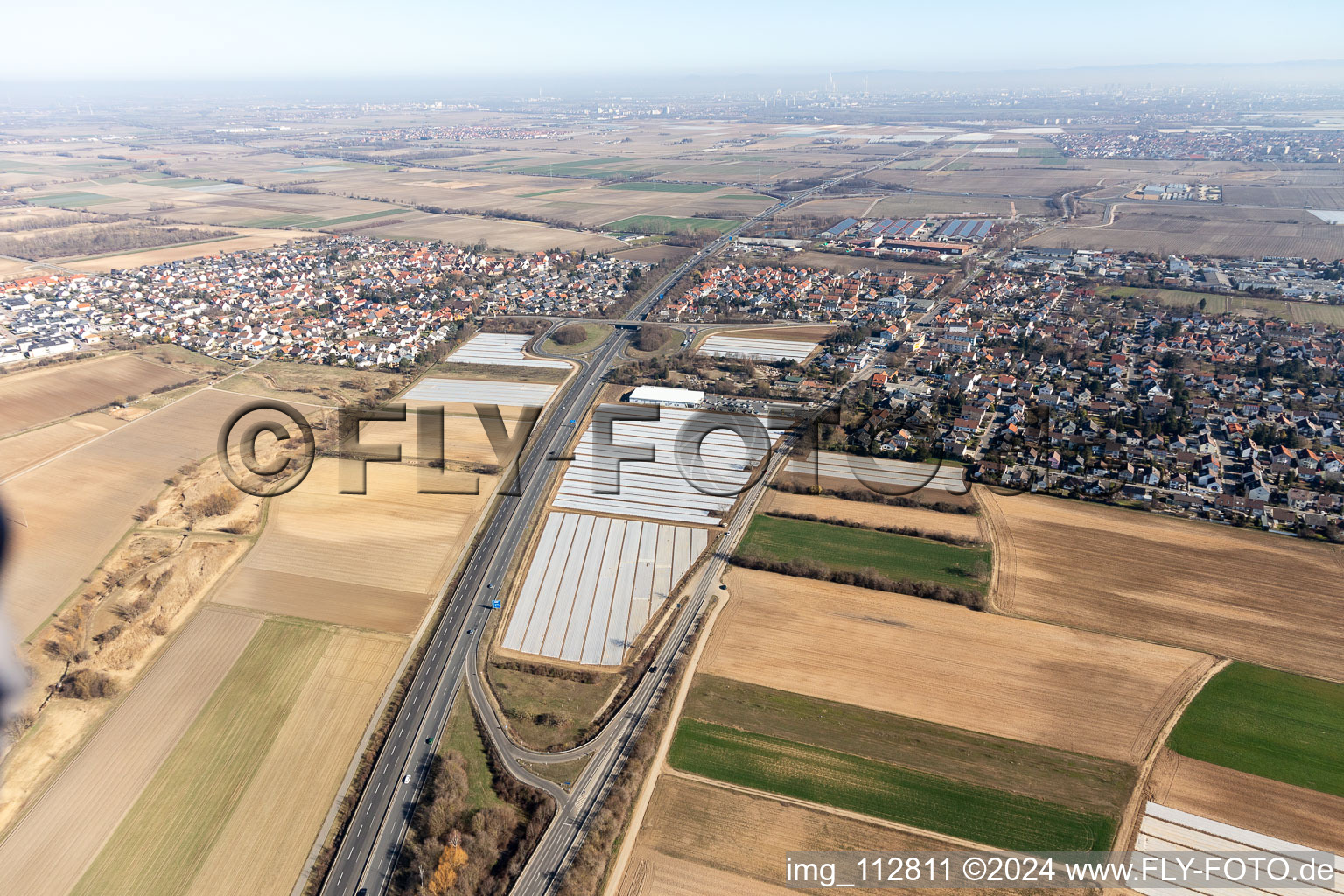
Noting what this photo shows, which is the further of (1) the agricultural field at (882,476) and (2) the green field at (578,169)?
(2) the green field at (578,169)

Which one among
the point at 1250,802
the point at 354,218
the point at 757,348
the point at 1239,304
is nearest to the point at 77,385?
the point at 757,348

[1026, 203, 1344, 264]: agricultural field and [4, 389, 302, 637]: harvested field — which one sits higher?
[1026, 203, 1344, 264]: agricultural field

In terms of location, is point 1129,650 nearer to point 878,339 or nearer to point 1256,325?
point 878,339

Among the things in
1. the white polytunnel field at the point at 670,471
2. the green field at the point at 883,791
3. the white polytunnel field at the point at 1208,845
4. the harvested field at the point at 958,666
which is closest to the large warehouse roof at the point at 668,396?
the white polytunnel field at the point at 670,471

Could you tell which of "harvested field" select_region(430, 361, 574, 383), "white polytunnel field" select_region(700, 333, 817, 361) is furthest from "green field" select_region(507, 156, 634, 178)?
"harvested field" select_region(430, 361, 574, 383)

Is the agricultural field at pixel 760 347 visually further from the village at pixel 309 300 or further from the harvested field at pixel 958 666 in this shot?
the harvested field at pixel 958 666

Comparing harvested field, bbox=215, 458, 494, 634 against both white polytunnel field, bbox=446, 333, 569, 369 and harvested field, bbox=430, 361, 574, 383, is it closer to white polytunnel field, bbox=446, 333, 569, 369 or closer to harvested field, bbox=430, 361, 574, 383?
harvested field, bbox=430, 361, 574, 383
